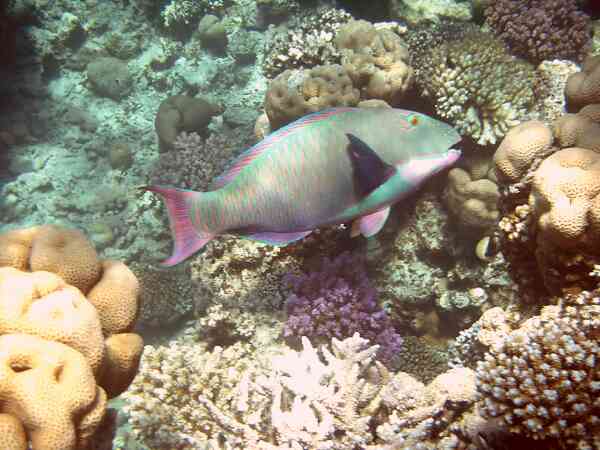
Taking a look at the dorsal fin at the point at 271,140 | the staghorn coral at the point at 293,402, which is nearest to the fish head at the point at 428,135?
the dorsal fin at the point at 271,140

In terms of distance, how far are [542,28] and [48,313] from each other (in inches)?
245

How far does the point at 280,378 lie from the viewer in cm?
347

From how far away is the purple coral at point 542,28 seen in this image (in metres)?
5.38

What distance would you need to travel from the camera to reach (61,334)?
264 centimetres

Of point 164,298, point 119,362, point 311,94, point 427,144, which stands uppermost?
point 427,144

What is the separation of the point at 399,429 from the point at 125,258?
5658mm

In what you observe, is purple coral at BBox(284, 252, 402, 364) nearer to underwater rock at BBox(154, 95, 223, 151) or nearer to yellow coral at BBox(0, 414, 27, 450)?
yellow coral at BBox(0, 414, 27, 450)

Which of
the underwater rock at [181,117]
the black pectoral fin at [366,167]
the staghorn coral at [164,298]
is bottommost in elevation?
the staghorn coral at [164,298]

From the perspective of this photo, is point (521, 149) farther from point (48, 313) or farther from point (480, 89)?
point (48, 313)

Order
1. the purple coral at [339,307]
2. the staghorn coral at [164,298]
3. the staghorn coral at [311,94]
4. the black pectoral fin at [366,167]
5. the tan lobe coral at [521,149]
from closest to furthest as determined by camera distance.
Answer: the black pectoral fin at [366,167]
the tan lobe coral at [521,149]
the purple coral at [339,307]
the staghorn coral at [311,94]
the staghorn coral at [164,298]

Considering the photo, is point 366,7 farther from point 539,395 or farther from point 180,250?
point 539,395

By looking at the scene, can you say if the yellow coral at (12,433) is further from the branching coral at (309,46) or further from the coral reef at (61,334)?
the branching coral at (309,46)

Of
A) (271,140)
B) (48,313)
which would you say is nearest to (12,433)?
(48,313)

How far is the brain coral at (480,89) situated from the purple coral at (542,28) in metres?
0.64
